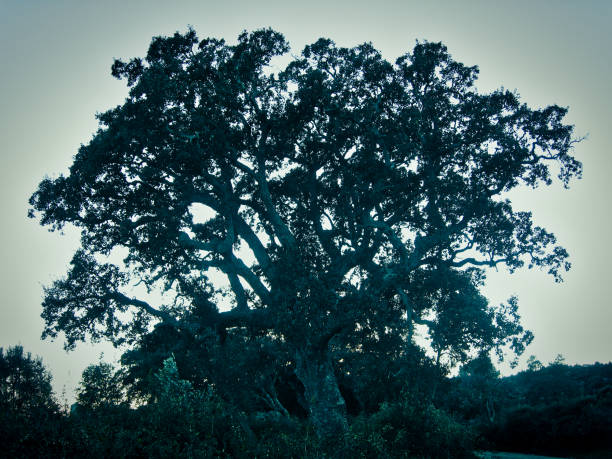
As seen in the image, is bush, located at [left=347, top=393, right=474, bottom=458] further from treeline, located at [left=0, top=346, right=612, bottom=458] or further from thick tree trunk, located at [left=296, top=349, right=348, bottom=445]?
thick tree trunk, located at [left=296, top=349, right=348, bottom=445]

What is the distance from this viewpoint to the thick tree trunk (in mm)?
14180

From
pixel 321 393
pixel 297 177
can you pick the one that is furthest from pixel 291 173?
pixel 321 393

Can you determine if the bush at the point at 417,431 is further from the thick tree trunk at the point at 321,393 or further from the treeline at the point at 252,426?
the thick tree trunk at the point at 321,393

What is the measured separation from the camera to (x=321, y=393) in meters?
14.9

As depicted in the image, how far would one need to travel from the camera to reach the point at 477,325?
20797mm

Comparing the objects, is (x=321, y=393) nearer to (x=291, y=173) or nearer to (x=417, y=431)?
(x=417, y=431)

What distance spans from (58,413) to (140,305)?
10.7 meters

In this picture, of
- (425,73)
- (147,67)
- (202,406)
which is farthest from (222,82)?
(202,406)

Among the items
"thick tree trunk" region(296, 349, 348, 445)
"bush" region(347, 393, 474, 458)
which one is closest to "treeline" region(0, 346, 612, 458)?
"bush" region(347, 393, 474, 458)

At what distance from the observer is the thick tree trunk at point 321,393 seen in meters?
14.2

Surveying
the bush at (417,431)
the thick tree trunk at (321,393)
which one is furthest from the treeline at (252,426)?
the thick tree trunk at (321,393)

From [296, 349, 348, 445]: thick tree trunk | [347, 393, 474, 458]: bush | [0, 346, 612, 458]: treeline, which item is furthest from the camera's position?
[296, 349, 348, 445]: thick tree trunk

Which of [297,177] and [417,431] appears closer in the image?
[417,431]

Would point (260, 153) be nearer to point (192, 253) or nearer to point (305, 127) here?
point (305, 127)
